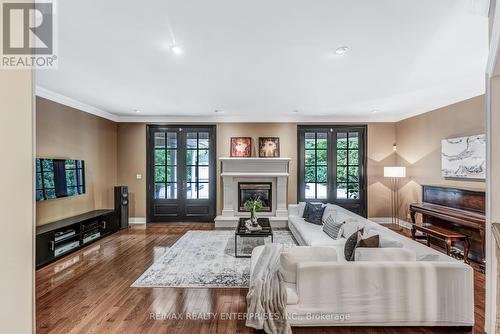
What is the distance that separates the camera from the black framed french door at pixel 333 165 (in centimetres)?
640

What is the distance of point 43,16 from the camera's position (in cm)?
214

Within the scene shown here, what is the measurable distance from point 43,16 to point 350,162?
20.4ft

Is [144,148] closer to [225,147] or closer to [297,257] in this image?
[225,147]

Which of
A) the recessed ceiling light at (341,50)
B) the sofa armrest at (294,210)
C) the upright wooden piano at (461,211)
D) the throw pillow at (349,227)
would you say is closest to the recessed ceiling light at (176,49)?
the recessed ceiling light at (341,50)

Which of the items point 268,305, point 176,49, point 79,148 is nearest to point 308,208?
point 268,305

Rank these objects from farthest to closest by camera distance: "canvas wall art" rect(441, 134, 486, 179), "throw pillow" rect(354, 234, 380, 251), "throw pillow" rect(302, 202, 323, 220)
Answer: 1. "throw pillow" rect(302, 202, 323, 220)
2. "canvas wall art" rect(441, 134, 486, 179)
3. "throw pillow" rect(354, 234, 380, 251)

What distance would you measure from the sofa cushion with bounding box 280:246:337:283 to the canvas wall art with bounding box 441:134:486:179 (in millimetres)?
3165

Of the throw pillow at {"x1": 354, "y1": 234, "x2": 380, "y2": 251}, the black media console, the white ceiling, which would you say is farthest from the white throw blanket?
the black media console

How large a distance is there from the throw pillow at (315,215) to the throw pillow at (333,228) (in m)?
0.64

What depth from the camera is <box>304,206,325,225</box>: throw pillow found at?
16.0 feet

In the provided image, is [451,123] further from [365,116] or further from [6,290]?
[6,290]

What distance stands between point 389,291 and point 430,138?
13.3 ft

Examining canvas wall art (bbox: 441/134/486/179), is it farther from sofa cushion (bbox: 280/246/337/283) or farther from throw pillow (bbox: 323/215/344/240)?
sofa cushion (bbox: 280/246/337/283)

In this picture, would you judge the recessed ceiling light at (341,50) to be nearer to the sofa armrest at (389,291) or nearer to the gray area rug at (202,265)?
the sofa armrest at (389,291)
